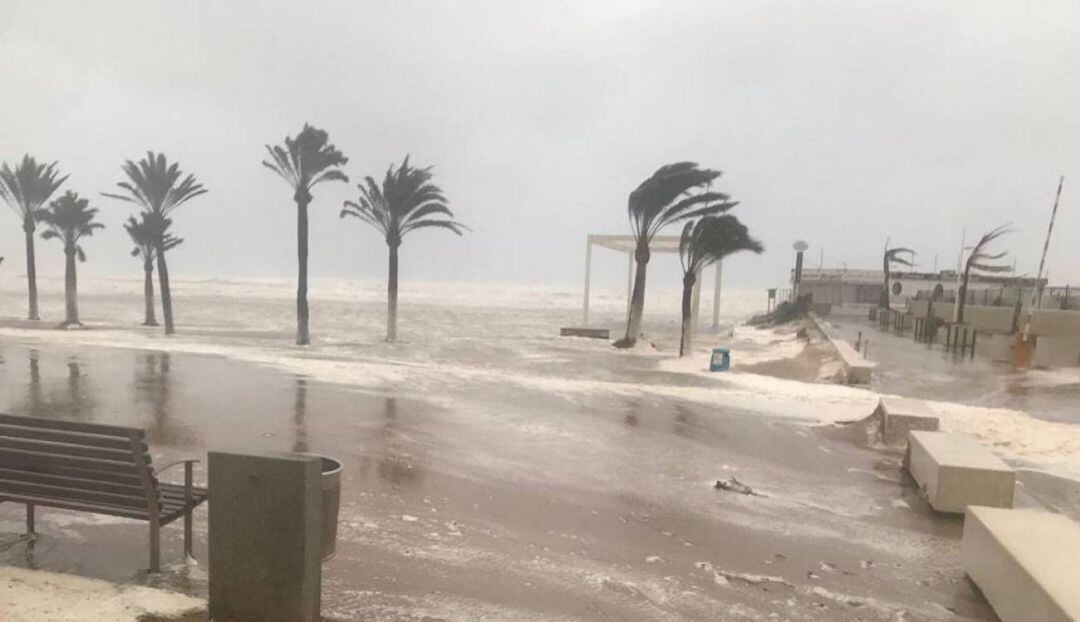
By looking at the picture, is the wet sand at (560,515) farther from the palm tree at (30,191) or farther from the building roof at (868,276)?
the building roof at (868,276)

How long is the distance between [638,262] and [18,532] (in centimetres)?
2238

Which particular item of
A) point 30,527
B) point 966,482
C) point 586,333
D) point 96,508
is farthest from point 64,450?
point 586,333

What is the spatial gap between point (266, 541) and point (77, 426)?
1.42 metres

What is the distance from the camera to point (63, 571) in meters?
4.08

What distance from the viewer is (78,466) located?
4.07 metres

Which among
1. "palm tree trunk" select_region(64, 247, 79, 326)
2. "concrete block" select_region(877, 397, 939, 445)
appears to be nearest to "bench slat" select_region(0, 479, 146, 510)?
"concrete block" select_region(877, 397, 939, 445)

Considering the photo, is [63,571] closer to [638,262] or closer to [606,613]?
[606,613]

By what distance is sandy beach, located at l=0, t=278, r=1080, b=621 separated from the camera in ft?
13.8

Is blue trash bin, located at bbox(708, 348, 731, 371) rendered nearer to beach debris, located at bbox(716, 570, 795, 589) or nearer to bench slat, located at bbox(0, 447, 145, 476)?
beach debris, located at bbox(716, 570, 795, 589)

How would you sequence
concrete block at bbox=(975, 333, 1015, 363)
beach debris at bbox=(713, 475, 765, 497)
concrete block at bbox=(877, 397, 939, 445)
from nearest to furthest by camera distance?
1. beach debris at bbox=(713, 475, 765, 497)
2. concrete block at bbox=(877, 397, 939, 445)
3. concrete block at bbox=(975, 333, 1015, 363)

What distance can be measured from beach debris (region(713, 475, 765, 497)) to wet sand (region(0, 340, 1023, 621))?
0.09 meters

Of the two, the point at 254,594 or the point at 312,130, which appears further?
the point at 312,130

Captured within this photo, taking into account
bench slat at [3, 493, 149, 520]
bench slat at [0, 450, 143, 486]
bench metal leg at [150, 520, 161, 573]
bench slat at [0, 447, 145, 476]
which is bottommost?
bench metal leg at [150, 520, 161, 573]

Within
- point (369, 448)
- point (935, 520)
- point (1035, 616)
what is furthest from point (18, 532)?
point (935, 520)
